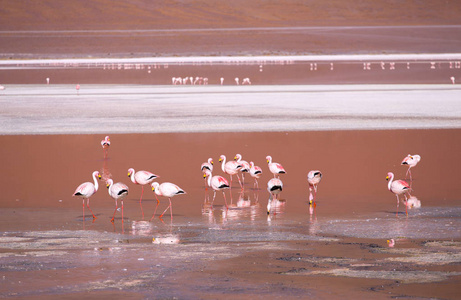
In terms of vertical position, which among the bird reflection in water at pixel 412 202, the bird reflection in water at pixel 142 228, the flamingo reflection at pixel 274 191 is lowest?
the bird reflection in water at pixel 142 228

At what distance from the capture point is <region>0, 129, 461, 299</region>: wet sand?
25.2 ft

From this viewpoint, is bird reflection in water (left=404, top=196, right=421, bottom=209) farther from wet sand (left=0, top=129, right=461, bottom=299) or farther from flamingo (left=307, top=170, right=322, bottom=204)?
flamingo (left=307, top=170, right=322, bottom=204)

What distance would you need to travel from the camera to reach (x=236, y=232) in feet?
32.8

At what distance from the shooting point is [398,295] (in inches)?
285

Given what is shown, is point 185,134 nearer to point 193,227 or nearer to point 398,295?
point 193,227

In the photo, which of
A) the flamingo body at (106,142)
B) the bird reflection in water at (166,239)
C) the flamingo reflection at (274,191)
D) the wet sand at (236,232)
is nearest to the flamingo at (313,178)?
the wet sand at (236,232)

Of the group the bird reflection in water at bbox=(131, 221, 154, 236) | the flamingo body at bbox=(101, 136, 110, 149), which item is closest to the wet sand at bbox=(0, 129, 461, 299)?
the bird reflection in water at bbox=(131, 221, 154, 236)

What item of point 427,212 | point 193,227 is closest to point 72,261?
point 193,227

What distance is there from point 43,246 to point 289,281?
3160mm

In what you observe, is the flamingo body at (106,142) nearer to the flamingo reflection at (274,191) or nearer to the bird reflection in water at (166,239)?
the flamingo reflection at (274,191)

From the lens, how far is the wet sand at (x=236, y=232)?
7.68 metres

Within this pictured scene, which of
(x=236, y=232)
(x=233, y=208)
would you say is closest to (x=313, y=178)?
(x=233, y=208)

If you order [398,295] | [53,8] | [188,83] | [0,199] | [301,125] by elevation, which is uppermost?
[53,8]

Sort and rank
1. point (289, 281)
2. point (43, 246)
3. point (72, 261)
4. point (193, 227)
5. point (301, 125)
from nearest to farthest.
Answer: point (289, 281), point (72, 261), point (43, 246), point (193, 227), point (301, 125)
